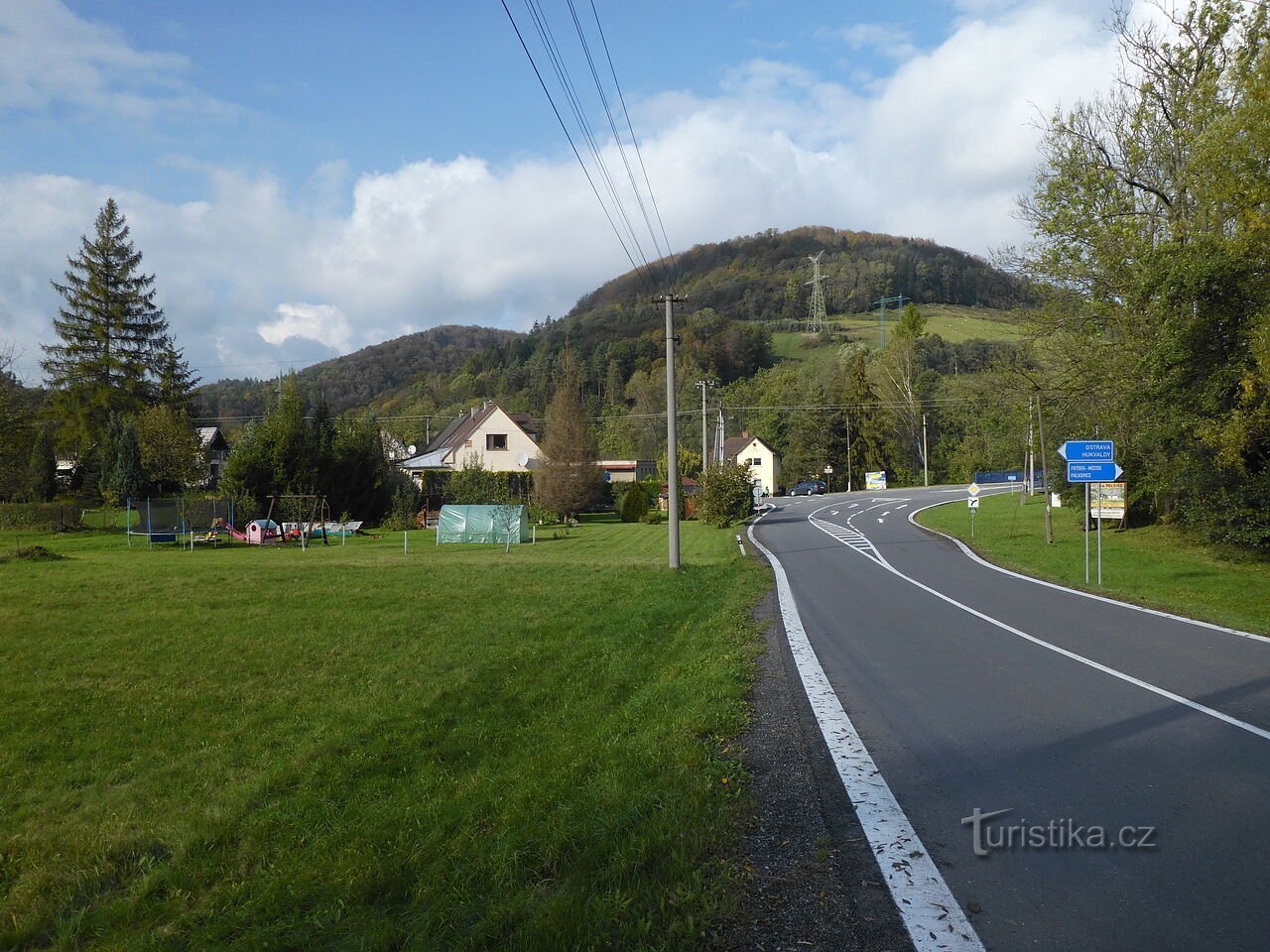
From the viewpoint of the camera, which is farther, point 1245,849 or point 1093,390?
point 1093,390

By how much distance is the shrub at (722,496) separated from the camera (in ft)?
144

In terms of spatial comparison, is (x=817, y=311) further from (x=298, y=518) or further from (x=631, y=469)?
(x=298, y=518)

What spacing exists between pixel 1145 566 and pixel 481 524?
2312cm

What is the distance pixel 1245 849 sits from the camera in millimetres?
4422

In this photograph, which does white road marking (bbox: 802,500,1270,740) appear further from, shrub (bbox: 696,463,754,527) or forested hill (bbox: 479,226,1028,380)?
forested hill (bbox: 479,226,1028,380)

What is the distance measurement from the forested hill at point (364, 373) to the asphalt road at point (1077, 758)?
297 ft

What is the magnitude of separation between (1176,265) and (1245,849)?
1950 cm

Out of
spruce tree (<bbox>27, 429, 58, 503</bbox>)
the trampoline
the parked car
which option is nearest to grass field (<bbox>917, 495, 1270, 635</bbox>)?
the trampoline

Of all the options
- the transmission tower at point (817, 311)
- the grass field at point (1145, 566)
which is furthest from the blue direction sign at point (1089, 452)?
the transmission tower at point (817, 311)

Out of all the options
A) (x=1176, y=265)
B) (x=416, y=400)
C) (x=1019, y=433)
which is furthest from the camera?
(x=416, y=400)

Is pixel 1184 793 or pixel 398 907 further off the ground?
pixel 1184 793

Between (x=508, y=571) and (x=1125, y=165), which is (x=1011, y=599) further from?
(x=1125, y=165)

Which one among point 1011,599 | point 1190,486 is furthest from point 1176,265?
point 1011,599

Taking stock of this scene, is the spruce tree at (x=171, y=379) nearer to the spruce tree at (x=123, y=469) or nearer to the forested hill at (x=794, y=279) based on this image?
the spruce tree at (x=123, y=469)
